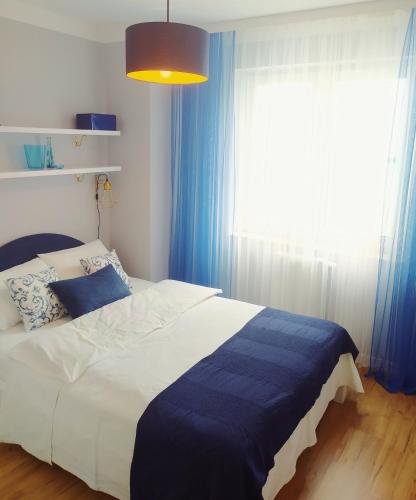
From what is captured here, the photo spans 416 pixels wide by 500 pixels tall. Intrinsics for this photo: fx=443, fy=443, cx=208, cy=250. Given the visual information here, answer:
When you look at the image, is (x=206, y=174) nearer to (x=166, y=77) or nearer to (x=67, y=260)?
(x=67, y=260)

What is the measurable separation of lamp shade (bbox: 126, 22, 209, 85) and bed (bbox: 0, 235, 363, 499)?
145 centimetres

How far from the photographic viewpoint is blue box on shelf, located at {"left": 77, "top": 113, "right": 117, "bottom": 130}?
3.55 metres

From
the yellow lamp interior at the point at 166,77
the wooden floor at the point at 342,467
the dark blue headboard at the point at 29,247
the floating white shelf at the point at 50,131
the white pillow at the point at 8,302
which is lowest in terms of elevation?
the wooden floor at the point at 342,467

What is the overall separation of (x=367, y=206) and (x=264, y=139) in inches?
37.6

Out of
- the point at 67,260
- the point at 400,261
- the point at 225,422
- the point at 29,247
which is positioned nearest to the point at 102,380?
the point at 225,422

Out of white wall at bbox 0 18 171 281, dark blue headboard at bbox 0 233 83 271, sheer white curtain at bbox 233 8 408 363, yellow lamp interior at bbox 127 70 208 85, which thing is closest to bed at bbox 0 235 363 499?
dark blue headboard at bbox 0 233 83 271

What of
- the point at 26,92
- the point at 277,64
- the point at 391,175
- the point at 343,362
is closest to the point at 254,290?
the point at 343,362

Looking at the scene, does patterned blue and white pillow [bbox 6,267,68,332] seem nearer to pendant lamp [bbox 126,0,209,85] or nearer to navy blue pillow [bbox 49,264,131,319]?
navy blue pillow [bbox 49,264,131,319]

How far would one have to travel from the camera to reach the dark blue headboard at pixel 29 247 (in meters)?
3.16

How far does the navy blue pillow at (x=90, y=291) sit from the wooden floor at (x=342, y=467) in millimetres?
894

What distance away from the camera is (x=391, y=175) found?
3016 millimetres

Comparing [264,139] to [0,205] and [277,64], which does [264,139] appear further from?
[0,205]

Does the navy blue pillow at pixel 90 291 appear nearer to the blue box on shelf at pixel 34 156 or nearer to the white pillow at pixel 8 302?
the white pillow at pixel 8 302

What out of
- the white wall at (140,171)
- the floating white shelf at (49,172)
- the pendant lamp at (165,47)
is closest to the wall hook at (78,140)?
the floating white shelf at (49,172)
